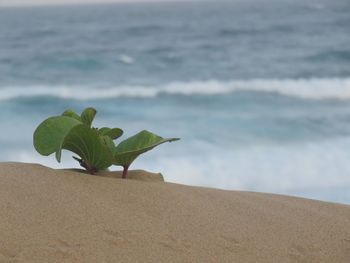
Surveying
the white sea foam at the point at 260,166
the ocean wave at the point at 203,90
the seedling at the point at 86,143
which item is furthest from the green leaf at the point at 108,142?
the ocean wave at the point at 203,90

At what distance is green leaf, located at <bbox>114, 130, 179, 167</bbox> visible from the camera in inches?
41.1

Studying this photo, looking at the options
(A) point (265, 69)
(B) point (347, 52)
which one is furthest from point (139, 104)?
(B) point (347, 52)

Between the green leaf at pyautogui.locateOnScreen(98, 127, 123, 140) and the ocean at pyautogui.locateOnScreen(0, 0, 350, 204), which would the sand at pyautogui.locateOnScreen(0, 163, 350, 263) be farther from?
the ocean at pyautogui.locateOnScreen(0, 0, 350, 204)

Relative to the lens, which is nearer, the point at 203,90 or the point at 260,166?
the point at 260,166

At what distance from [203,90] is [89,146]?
10520 millimetres

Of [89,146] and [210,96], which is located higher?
[210,96]

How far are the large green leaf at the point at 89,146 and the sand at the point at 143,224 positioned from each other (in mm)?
39

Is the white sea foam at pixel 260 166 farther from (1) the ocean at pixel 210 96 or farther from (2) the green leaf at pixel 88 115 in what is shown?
(2) the green leaf at pixel 88 115

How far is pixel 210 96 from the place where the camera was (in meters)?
10.8

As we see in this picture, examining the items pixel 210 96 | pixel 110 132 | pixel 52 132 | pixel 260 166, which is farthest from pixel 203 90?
pixel 52 132

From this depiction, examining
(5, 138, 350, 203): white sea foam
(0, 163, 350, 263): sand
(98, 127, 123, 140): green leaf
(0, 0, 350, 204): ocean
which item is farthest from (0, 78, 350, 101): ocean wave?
(0, 163, 350, 263): sand

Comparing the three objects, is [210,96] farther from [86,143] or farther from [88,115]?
[86,143]

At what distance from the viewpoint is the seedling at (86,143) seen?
1.00 metres

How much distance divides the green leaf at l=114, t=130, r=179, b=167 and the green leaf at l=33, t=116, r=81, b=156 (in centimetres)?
10
